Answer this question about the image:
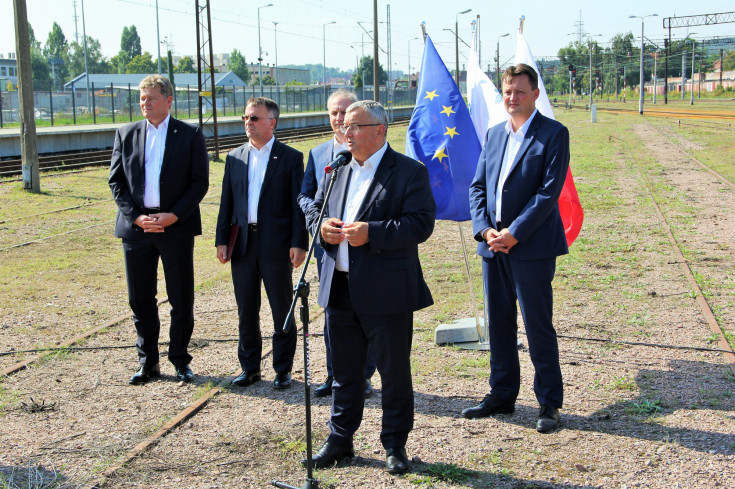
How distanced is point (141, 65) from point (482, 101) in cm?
13998

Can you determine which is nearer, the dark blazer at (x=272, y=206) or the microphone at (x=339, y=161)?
the microphone at (x=339, y=161)

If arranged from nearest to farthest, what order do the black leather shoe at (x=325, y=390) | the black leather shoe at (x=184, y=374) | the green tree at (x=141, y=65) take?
the black leather shoe at (x=325, y=390)
the black leather shoe at (x=184, y=374)
the green tree at (x=141, y=65)

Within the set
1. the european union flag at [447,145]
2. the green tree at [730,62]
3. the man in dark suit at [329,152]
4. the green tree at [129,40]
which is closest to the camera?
the man in dark suit at [329,152]

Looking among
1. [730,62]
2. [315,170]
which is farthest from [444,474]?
[730,62]

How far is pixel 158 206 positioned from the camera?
5.89 metres

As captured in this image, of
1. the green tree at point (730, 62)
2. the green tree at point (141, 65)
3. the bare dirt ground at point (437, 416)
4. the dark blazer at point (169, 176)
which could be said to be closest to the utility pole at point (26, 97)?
the bare dirt ground at point (437, 416)

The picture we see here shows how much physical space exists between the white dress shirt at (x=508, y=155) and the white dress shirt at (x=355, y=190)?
104cm

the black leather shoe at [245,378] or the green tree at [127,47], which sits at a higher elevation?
the green tree at [127,47]

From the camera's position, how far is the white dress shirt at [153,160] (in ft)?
19.4

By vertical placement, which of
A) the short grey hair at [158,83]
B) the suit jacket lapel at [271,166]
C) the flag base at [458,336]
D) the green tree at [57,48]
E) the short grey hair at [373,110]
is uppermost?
the green tree at [57,48]

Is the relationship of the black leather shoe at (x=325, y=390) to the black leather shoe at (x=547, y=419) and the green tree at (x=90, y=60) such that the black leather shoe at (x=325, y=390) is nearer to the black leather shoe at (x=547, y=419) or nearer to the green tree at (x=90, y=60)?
the black leather shoe at (x=547, y=419)

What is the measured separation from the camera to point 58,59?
145500 mm

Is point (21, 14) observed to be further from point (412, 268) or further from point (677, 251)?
point (412, 268)

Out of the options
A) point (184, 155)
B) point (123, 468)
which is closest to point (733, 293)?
point (184, 155)
